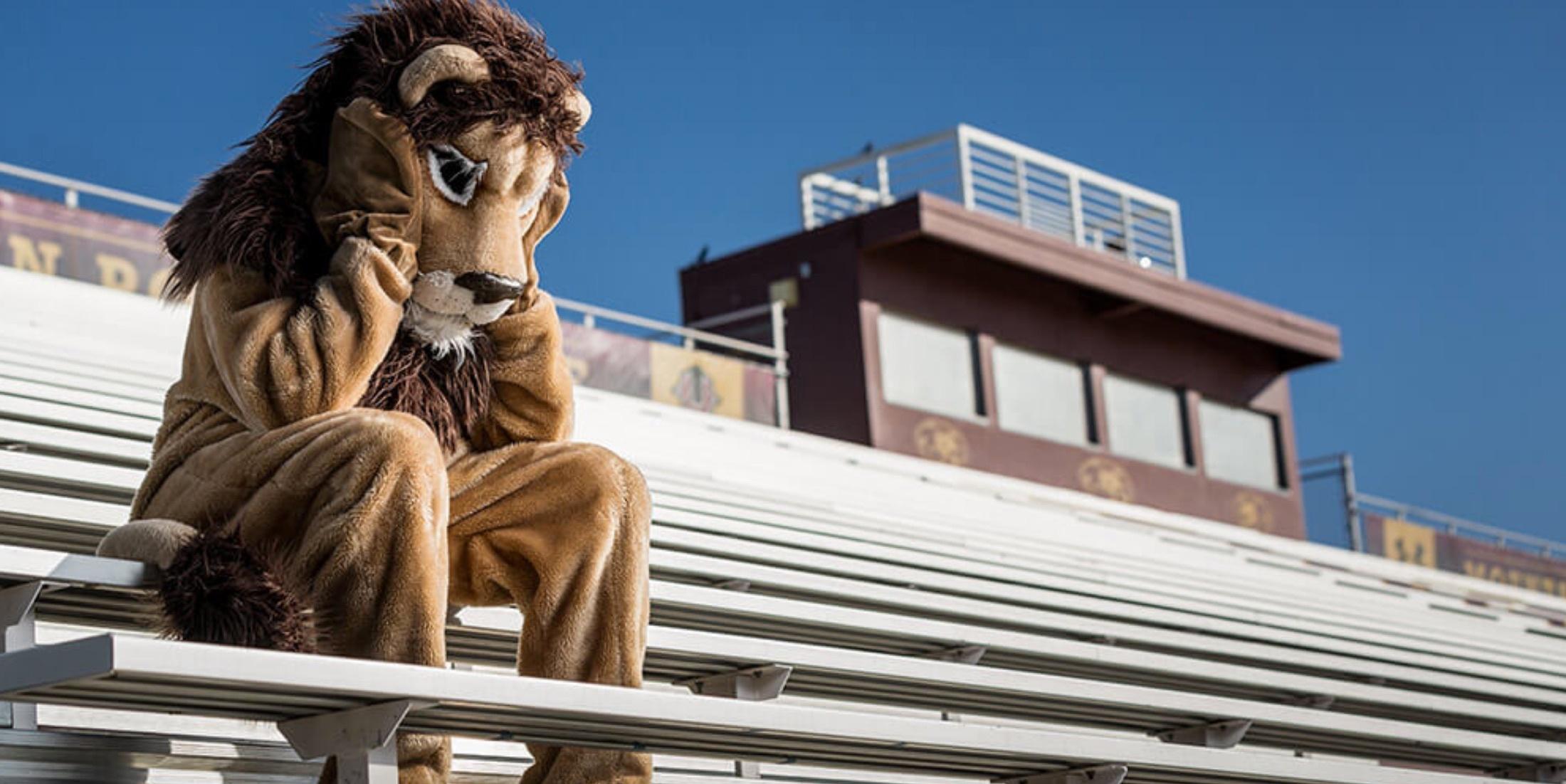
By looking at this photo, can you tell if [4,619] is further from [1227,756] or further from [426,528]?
[1227,756]

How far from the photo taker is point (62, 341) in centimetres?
444

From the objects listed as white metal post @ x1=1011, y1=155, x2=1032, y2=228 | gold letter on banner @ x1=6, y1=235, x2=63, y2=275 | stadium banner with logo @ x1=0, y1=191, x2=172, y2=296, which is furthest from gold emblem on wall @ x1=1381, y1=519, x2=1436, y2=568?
gold letter on banner @ x1=6, y1=235, x2=63, y2=275

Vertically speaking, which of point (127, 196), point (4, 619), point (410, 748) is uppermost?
point (127, 196)

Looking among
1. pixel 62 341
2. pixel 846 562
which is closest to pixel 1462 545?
pixel 846 562

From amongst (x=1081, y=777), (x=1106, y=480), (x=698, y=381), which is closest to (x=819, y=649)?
(x=1081, y=777)

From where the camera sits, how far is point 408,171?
2170 millimetres

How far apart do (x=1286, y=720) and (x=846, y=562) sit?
3.18 ft

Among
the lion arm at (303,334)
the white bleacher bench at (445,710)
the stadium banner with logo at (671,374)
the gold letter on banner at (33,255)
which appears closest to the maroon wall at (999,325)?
the stadium banner with logo at (671,374)

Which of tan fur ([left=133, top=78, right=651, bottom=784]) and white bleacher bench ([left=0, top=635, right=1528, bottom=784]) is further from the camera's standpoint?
tan fur ([left=133, top=78, right=651, bottom=784])

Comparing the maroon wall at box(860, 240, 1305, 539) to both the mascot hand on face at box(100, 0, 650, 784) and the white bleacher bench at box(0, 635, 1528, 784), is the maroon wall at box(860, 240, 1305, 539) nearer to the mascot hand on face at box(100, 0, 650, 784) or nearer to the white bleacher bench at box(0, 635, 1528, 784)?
the white bleacher bench at box(0, 635, 1528, 784)

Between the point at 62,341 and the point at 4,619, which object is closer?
the point at 4,619

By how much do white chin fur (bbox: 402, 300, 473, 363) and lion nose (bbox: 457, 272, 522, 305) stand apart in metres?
0.04

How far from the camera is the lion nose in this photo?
2.18 meters

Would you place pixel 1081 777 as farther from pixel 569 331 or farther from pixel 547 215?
pixel 569 331
